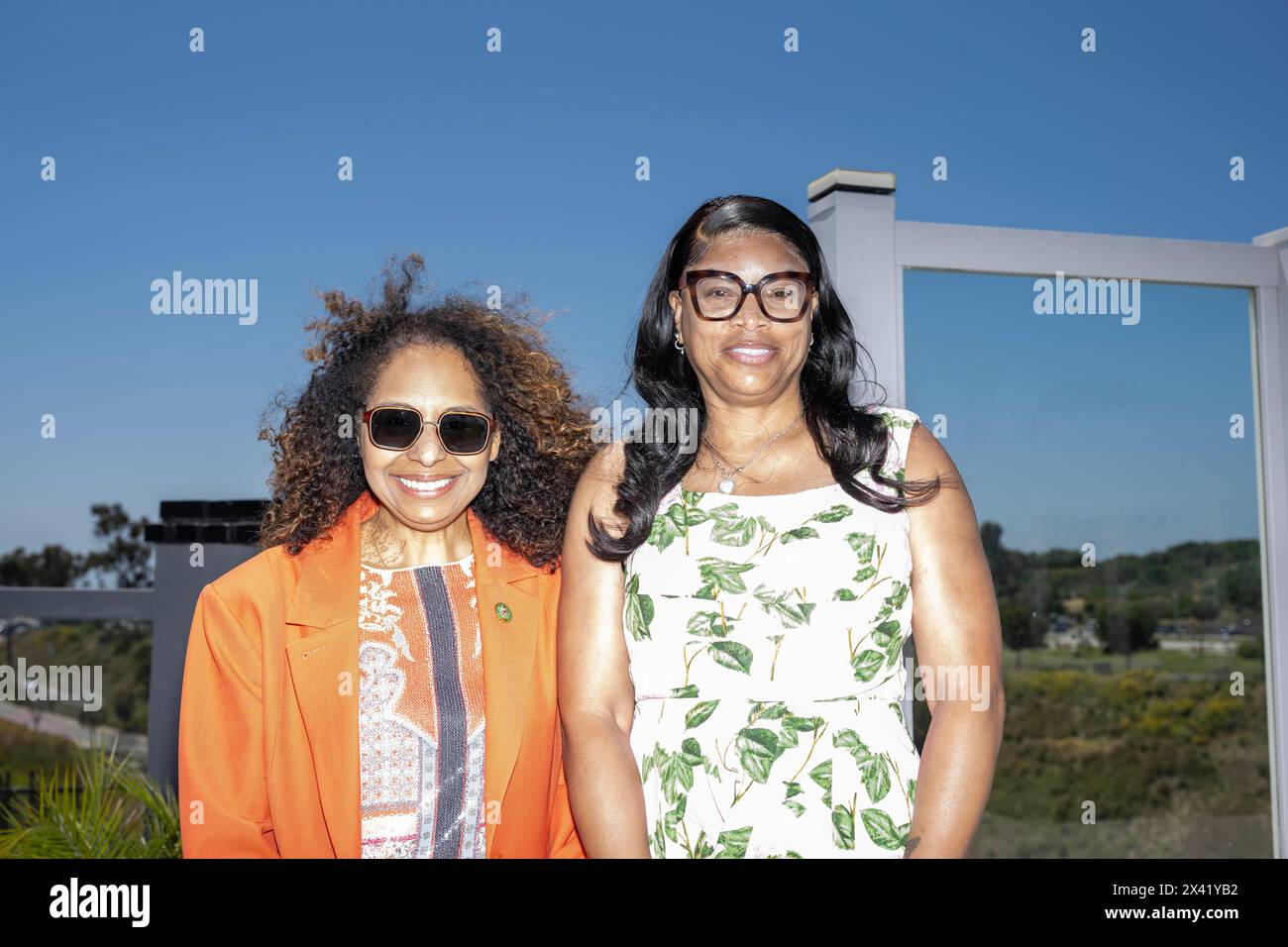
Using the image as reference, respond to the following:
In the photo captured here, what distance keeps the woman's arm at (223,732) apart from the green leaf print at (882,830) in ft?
4.14

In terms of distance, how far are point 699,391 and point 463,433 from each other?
0.55 m

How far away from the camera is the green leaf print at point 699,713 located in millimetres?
2227

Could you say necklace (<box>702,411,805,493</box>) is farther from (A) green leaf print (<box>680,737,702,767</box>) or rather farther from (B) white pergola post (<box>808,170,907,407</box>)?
(B) white pergola post (<box>808,170,907,407</box>)

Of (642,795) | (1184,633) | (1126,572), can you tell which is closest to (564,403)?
(642,795)

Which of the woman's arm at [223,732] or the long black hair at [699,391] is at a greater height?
the long black hair at [699,391]

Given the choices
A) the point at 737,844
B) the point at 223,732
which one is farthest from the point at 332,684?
the point at 737,844

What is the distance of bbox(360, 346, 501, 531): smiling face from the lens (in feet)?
7.89

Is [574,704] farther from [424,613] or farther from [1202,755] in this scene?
[1202,755]

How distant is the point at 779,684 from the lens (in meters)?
2.20

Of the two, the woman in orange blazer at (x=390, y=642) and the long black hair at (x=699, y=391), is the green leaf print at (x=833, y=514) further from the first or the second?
the woman in orange blazer at (x=390, y=642)

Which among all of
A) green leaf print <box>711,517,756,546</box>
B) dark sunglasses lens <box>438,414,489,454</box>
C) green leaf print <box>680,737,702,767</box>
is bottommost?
green leaf print <box>680,737,702,767</box>

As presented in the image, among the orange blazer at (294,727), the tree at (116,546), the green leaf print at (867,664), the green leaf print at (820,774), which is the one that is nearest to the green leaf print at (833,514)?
the green leaf print at (867,664)

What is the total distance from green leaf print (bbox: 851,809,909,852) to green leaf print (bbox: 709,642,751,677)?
0.39m

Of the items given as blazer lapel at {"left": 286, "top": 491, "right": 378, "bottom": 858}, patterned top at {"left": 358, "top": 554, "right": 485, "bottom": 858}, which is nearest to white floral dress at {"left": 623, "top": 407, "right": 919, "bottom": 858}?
patterned top at {"left": 358, "top": 554, "right": 485, "bottom": 858}
